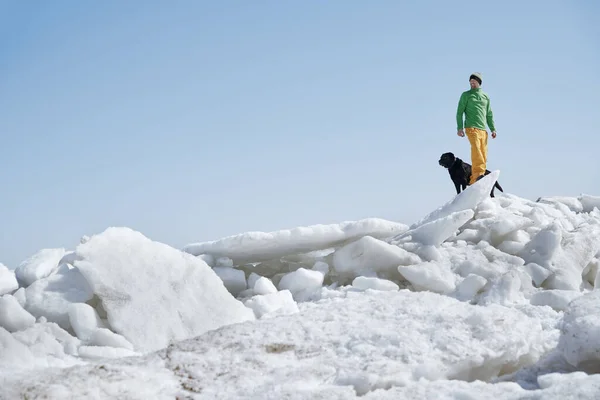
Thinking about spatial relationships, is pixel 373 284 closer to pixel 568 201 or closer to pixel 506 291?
pixel 506 291

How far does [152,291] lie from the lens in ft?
13.8

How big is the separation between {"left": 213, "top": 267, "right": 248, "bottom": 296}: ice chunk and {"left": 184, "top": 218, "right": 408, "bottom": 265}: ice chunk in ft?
0.67

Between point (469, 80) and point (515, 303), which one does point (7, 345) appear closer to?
point (515, 303)

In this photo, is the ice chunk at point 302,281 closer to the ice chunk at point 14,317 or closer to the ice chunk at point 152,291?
the ice chunk at point 152,291

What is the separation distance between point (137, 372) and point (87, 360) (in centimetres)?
122

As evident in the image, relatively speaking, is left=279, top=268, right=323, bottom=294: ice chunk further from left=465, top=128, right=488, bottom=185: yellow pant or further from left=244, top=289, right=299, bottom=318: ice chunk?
left=465, top=128, right=488, bottom=185: yellow pant

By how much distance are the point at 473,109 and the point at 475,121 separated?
17 centimetres

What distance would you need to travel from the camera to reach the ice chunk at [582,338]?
243 cm

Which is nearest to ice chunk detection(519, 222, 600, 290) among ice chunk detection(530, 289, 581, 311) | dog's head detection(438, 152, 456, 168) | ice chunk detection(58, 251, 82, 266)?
ice chunk detection(530, 289, 581, 311)

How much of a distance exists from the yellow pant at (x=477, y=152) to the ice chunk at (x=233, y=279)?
465 centimetres

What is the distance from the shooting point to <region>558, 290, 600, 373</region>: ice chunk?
2430 mm

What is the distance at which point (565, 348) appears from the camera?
99.6 inches

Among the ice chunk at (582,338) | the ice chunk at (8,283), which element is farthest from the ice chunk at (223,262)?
the ice chunk at (582,338)

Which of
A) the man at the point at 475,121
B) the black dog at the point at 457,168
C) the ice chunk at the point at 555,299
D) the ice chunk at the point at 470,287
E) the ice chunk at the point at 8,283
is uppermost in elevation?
the man at the point at 475,121
